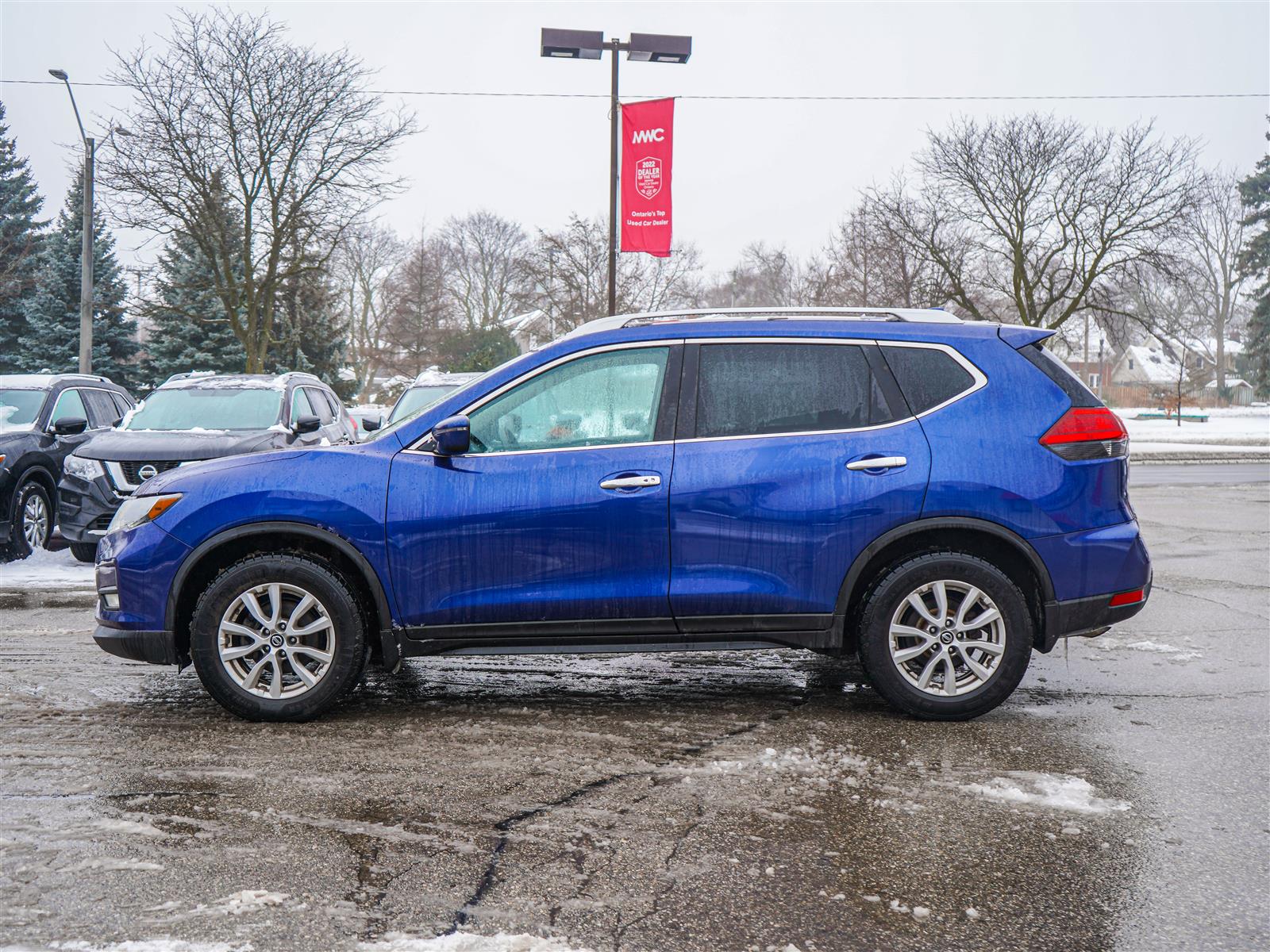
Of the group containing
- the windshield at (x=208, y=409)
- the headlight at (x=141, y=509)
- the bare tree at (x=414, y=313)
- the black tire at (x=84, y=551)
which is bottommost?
the black tire at (x=84, y=551)

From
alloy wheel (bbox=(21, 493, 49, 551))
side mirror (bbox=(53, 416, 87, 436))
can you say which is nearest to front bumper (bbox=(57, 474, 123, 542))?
alloy wheel (bbox=(21, 493, 49, 551))

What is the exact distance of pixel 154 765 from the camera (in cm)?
430

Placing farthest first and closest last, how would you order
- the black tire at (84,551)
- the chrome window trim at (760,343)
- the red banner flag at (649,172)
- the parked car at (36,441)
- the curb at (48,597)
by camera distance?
the red banner flag at (649,172), the parked car at (36,441), the black tire at (84,551), the curb at (48,597), the chrome window trim at (760,343)

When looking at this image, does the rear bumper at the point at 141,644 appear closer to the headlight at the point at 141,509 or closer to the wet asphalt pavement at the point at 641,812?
the wet asphalt pavement at the point at 641,812

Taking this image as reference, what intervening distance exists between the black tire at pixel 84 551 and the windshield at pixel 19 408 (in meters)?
1.67

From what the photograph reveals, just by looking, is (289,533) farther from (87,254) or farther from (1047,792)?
(87,254)

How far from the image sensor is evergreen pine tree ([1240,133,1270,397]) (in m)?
59.6

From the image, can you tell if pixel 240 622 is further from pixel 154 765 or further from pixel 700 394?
pixel 700 394

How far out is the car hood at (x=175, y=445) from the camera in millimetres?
9508

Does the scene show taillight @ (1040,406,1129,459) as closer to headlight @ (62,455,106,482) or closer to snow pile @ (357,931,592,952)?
snow pile @ (357,931,592,952)

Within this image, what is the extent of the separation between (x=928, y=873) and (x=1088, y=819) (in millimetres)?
824

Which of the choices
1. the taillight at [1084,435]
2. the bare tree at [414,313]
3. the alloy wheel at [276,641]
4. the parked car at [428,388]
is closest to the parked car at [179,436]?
the parked car at [428,388]

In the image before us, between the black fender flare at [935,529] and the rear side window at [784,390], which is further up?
the rear side window at [784,390]

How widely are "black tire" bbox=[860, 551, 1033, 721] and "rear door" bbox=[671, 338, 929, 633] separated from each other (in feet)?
0.67
